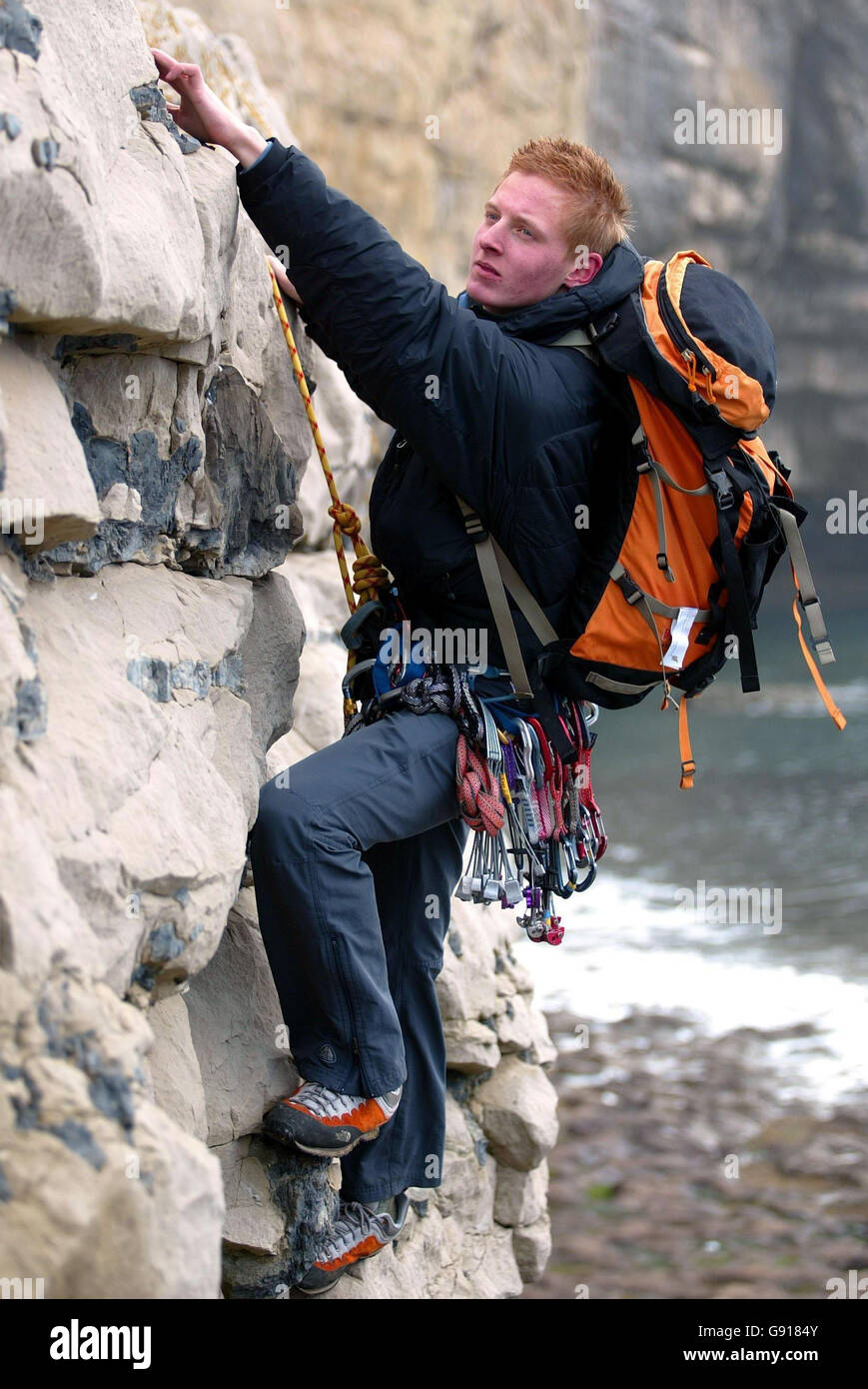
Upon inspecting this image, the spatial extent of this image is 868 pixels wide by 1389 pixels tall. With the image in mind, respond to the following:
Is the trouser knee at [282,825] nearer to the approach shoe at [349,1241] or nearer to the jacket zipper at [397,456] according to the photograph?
the jacket zipper at [397,456]

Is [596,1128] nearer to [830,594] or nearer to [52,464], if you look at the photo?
[52,464]

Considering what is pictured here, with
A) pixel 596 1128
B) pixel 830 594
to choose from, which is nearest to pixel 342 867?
pixel 596 1128

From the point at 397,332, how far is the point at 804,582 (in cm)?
76

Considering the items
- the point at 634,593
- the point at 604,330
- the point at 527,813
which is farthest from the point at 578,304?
the point at 527,813

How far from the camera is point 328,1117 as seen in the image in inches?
85.7

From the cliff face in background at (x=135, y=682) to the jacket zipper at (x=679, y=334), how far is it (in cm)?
67

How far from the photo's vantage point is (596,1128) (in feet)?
16.4

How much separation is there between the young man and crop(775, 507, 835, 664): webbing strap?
27 centimetres

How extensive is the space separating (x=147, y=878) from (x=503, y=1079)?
1.94 metres

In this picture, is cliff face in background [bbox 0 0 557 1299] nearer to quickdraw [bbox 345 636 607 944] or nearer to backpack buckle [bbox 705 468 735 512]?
quickdraw [bbox 345 636 607 944]

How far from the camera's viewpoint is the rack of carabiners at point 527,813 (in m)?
2.23

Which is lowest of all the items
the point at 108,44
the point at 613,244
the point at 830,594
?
the point at 830,594

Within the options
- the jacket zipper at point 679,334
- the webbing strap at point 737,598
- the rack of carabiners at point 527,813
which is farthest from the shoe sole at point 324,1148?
the jacket zipper at point 679,334

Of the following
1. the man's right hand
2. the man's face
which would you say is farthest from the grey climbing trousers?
the man's right hand
